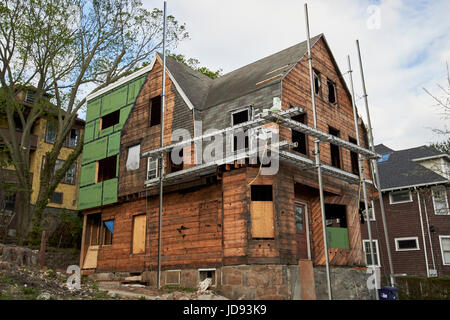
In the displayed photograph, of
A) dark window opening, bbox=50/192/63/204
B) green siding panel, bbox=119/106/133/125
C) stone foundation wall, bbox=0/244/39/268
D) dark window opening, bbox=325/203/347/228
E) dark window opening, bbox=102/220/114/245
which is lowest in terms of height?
stone foundation wall, bbox=0/244/39/268

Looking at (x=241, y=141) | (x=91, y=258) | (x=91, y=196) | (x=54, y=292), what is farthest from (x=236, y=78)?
(x=54, y=292)

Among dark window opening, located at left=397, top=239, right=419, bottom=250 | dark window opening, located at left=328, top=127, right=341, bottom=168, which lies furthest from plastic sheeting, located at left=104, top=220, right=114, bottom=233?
dark window opening, located at left=397, top=239, right=419, bottom=250

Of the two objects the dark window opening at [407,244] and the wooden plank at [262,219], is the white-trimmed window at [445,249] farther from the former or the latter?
the wooden plank at [262,219]

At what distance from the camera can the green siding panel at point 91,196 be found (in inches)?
922

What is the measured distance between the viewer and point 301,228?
18.7 m

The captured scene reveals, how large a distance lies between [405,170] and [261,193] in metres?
19.9

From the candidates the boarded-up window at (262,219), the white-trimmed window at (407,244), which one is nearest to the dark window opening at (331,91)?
the boarded-up window at (262,219)

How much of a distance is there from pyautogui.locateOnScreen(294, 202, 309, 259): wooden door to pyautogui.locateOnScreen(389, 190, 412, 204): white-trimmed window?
14964 millimetres

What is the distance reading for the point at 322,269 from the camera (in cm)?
1744

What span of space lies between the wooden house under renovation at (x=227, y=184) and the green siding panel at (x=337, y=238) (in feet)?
0.21

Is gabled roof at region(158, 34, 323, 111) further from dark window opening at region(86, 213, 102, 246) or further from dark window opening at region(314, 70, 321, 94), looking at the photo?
dark window opening at region(86, 213, 102, 246)

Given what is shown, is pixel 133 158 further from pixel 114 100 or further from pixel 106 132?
pixel 114 100

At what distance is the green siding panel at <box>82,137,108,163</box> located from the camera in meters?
24.4
